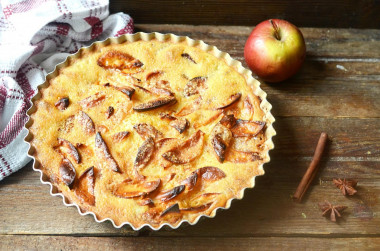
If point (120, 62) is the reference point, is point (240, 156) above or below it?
below

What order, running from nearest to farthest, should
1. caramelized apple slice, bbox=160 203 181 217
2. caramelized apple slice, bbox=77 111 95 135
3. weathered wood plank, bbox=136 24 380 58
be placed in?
caramelized apple slice, bbox=160 203 181 217
caramelized apple slice, bbox=77 111 95 135
weathered wood plank, bbox=136 24 380 58

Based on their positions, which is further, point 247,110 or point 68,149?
point 247,110

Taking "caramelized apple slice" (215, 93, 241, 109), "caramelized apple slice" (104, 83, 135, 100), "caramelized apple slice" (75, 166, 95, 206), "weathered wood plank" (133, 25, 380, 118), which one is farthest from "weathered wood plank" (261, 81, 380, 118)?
"caramelized apple slice" (75, 166, 95, 206)

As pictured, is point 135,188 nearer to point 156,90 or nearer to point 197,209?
point 197,209

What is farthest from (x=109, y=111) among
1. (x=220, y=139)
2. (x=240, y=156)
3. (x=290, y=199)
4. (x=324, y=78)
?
(x=324, y=78)

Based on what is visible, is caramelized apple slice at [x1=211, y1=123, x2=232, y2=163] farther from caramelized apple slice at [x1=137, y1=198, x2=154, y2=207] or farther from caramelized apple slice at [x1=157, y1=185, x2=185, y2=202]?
caramelized apple slice at [x1=137, y1=198, x2=154, y2=207]

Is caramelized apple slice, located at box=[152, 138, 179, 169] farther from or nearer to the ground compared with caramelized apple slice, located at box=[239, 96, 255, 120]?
nearer to the ground

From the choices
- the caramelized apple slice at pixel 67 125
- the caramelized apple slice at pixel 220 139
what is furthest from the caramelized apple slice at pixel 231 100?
the caramelized apple slice at pixel 67 125

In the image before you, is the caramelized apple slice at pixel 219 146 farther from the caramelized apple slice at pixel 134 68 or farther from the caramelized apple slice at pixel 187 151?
the caramelized apple slice at pixel 134 68
